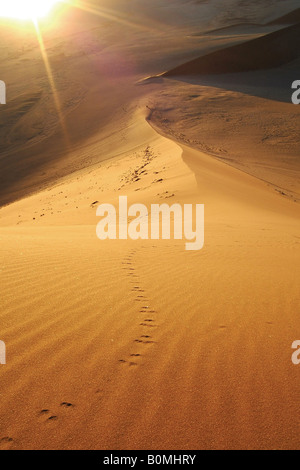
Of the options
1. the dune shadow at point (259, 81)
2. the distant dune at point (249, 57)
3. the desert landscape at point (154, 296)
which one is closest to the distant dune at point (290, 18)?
the distant dune at point (249, 57)

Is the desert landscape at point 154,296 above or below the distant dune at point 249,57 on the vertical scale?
below

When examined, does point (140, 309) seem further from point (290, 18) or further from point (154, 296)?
point (290, 18)

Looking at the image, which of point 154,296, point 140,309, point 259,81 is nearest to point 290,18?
point 259,81

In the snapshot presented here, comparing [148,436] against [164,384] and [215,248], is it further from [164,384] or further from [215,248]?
[215,248]

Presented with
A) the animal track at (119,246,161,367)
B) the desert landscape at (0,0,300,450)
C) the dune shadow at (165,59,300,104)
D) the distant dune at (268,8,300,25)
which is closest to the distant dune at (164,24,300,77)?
the dune shadow at (165,59,300,104)

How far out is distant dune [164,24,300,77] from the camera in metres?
33.8

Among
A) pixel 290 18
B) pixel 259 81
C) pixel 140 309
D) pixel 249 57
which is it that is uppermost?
pixel 290 18

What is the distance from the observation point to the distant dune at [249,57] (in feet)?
111

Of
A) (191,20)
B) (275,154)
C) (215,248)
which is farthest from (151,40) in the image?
(215,248)

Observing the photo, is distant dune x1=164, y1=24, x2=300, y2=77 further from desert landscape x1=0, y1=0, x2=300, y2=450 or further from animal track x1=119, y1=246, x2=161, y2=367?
animal track x1=119, y1=246, x2=161, y2=367

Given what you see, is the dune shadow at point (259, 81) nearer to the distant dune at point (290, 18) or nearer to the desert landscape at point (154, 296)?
the desert landscape at point (154, 296)

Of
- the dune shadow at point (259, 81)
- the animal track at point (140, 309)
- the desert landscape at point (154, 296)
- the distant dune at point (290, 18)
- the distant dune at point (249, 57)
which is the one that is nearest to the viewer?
the desert landscape at point (154, 296)

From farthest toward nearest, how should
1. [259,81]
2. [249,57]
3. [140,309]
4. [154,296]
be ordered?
[249,57] → [259,81] → [154,296] → [140,309]

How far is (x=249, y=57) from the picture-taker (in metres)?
34.6
